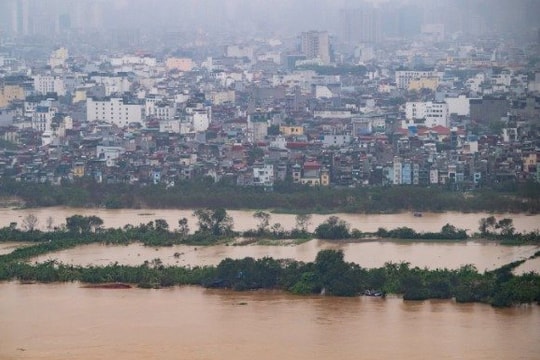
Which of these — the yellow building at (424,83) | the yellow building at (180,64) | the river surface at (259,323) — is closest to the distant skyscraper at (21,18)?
the yellow building at (180,64)

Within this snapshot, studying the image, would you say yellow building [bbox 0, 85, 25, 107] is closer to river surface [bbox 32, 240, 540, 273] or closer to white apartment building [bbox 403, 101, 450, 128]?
white apartment building [bbox 403, 101, 450, 128]

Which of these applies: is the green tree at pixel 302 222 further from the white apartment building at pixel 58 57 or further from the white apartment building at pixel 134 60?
the white apartment building at pixel 134 60

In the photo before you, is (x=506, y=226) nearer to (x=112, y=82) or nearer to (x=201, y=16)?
(x=112, y=82)

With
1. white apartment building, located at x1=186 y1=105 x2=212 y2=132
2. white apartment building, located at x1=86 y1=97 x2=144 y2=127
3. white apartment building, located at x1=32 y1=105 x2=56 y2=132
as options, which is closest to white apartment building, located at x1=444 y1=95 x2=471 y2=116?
white apartment building, located at x1=186 y1=105 x2=212 y2=132

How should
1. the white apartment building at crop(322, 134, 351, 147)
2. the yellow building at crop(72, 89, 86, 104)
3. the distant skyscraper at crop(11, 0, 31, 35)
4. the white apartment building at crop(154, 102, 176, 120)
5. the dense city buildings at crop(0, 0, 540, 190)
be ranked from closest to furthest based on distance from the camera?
the dense city buildings at crop(0, 0, 540, 190)
the white apartment building at crop(322, 134, 351, 147)
the white apartment building at crop(154, 102, 176, 120)
the yellow building at crop(72, 89, 86, 104)
the distant skyscraper at crop(11, 0, 31, 35)

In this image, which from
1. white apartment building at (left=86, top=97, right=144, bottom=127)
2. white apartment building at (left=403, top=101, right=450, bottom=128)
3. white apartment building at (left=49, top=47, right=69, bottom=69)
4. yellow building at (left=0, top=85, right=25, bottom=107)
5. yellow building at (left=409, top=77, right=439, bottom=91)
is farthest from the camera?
white apartment building at (left=49, top=47, right=69, bottom=69)

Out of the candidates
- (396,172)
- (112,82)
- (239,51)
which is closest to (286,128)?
(396,172)
